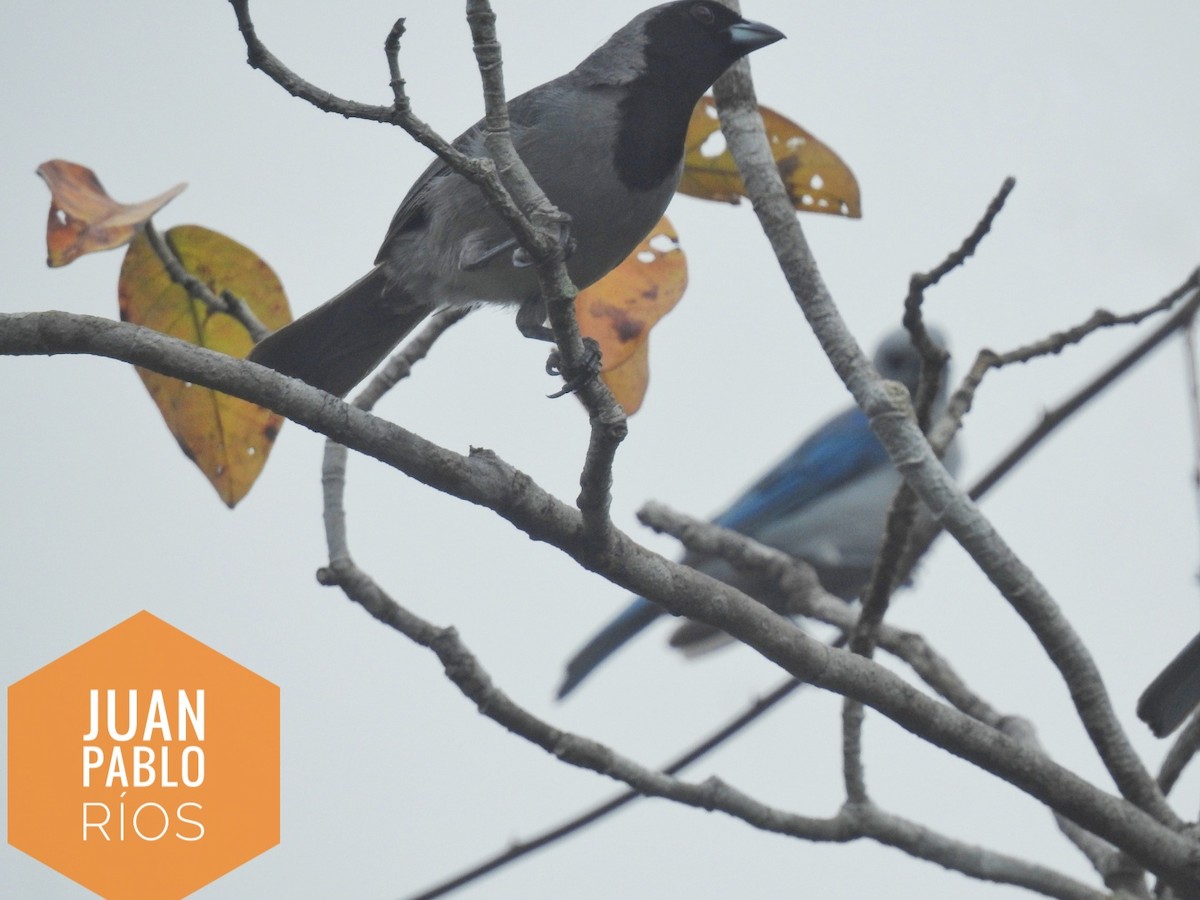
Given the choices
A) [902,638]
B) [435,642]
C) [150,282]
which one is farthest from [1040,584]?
[150,282]

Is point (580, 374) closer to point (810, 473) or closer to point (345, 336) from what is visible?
point (345, 336)

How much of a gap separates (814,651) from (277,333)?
1.62 m

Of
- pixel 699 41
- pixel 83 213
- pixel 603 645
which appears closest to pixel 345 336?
pixel 83 213

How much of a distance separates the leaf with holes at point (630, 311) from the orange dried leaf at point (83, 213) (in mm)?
890

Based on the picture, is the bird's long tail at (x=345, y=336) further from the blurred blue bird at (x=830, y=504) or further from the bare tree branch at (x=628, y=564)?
the blurred blue bird at (x=830, y=504)

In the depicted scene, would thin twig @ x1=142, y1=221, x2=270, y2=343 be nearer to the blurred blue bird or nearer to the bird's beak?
the bird's beak

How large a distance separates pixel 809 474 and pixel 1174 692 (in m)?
5.99

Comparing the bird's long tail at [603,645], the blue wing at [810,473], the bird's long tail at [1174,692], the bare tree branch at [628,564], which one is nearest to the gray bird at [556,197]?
the bare tree branch at [628,564]

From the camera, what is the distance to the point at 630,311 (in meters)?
3.00

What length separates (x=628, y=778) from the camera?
9.66ft

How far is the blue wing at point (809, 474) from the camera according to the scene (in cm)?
842

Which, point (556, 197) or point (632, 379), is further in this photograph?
point (556, 197)

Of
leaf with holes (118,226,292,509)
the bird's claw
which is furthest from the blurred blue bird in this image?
the bird's claw

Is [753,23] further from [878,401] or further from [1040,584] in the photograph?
[1040,584]
